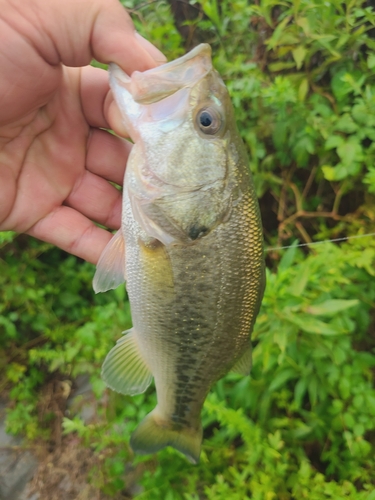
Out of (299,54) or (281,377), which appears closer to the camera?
(281,377)

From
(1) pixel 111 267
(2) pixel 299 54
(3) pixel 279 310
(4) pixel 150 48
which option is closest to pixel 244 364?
(3) pixel 279 310

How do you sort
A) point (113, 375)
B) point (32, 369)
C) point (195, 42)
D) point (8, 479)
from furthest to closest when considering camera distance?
point (195, 42)
point (32, 369)
point (8, 479)
point (113, 375)

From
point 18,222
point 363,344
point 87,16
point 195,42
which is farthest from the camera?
point 195,42

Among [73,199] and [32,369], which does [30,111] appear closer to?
[73,199]

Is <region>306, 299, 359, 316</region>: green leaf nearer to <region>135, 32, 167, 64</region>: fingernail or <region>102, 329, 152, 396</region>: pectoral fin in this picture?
<region>102, 329, 152, 396</region>: pectoral fin

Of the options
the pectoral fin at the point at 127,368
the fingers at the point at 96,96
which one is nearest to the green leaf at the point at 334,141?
the fingers at the point at 96,96

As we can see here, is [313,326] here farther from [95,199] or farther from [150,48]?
[150,48]

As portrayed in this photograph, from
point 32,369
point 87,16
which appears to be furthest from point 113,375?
point 32,369
